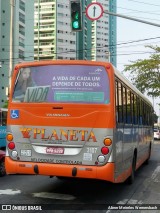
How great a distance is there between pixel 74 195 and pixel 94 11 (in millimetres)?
8770

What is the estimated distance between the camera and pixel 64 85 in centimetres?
865

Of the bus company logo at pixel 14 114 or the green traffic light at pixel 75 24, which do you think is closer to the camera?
the bus company logo at pixel 14 114

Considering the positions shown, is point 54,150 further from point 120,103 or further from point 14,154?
point 120,103

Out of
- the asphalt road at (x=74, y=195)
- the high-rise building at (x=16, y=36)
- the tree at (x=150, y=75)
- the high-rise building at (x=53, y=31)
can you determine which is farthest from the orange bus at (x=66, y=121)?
the high-rise building at (x=53, y=31)

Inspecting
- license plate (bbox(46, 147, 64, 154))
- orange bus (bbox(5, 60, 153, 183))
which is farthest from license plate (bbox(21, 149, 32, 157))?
license plate (bbox(46, 147, 64, 154))

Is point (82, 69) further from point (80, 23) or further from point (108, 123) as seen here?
point (80, 23)

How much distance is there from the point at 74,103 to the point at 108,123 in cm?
85

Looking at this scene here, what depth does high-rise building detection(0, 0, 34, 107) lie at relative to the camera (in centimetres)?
9606

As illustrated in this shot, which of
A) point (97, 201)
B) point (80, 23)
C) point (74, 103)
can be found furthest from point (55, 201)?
point (80, 23)

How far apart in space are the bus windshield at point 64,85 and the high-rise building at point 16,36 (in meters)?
83.0

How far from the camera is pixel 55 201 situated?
28.0 feet

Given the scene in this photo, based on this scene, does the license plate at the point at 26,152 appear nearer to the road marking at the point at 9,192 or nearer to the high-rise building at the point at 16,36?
the road marking at the point at 9,192

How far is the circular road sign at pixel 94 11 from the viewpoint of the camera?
15.7 metres

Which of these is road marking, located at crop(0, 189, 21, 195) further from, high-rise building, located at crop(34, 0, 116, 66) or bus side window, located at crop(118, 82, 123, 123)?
high-rise building, located at crop(34, 0, 116, 66)
